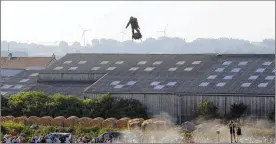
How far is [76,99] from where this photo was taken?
26891mm

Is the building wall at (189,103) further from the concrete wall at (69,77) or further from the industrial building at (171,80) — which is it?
the concrete wall at (69,77)

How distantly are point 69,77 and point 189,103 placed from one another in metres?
6.88

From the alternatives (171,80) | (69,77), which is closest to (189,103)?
(171,80)

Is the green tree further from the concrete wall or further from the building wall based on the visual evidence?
the concrete wall

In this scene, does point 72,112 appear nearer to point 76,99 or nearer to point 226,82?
point 76,99

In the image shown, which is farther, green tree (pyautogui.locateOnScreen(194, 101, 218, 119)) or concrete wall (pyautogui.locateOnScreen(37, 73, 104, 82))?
concrete wall (pyautogui.locateOnScreen(37, 73, 104, 82))

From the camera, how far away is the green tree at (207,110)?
81.9ft

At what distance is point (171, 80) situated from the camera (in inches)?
1120

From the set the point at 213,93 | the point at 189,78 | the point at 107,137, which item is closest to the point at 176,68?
the point at 189,78

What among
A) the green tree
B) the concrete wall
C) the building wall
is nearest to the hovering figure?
the green tree

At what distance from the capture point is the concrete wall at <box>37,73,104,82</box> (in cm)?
3155

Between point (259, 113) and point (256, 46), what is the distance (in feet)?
150

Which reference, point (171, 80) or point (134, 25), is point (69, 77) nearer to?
point (171, 80)

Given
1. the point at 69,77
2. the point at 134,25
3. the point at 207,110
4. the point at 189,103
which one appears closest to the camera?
the point at 134,25
